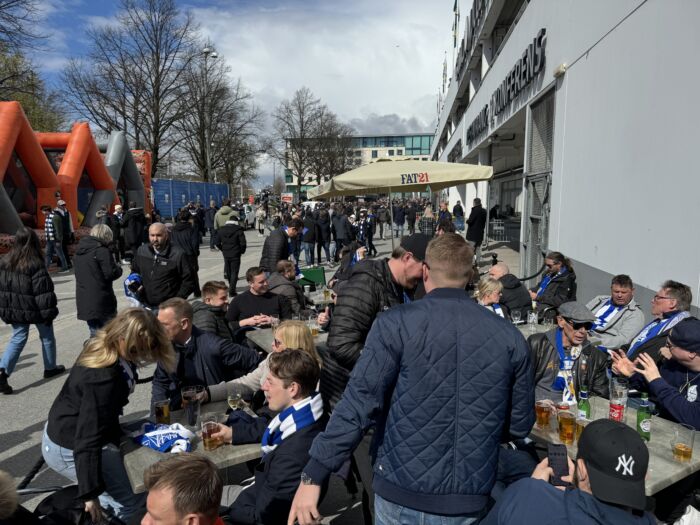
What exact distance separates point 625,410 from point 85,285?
587 cm

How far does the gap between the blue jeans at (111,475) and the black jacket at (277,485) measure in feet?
2.19

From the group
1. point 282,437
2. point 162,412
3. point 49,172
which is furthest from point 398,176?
point 49,172

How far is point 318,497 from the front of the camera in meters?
1.97

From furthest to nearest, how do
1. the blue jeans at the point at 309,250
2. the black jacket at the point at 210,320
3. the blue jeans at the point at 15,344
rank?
the blue jeans at the point at 309,250 → the blue jeans at the point at 15,344 → the black jacket at the point at 210,320

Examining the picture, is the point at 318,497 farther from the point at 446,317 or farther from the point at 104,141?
the point at 104,141

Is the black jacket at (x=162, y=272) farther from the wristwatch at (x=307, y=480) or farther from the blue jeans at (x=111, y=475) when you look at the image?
the wristwatch at (x=307, y=480)

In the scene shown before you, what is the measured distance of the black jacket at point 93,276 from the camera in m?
5.96

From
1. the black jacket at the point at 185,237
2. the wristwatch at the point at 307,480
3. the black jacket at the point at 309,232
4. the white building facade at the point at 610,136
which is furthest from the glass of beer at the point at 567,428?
the black jacket at the point at 309,232

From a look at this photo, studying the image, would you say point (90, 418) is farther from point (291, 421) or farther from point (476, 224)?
point (476, 224)

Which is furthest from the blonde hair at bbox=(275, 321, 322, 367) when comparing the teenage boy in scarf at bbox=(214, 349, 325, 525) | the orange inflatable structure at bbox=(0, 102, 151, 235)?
the orange inflatable structure at bbox=(0, 102, 151, 235)

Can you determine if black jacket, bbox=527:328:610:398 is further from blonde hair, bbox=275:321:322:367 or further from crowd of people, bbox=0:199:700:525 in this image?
blonde hair, bbox=275:321:322:367

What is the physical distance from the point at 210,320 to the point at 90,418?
6.73 ft

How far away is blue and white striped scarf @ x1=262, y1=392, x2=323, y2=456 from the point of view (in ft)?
8.79

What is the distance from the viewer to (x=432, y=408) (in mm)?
1967
